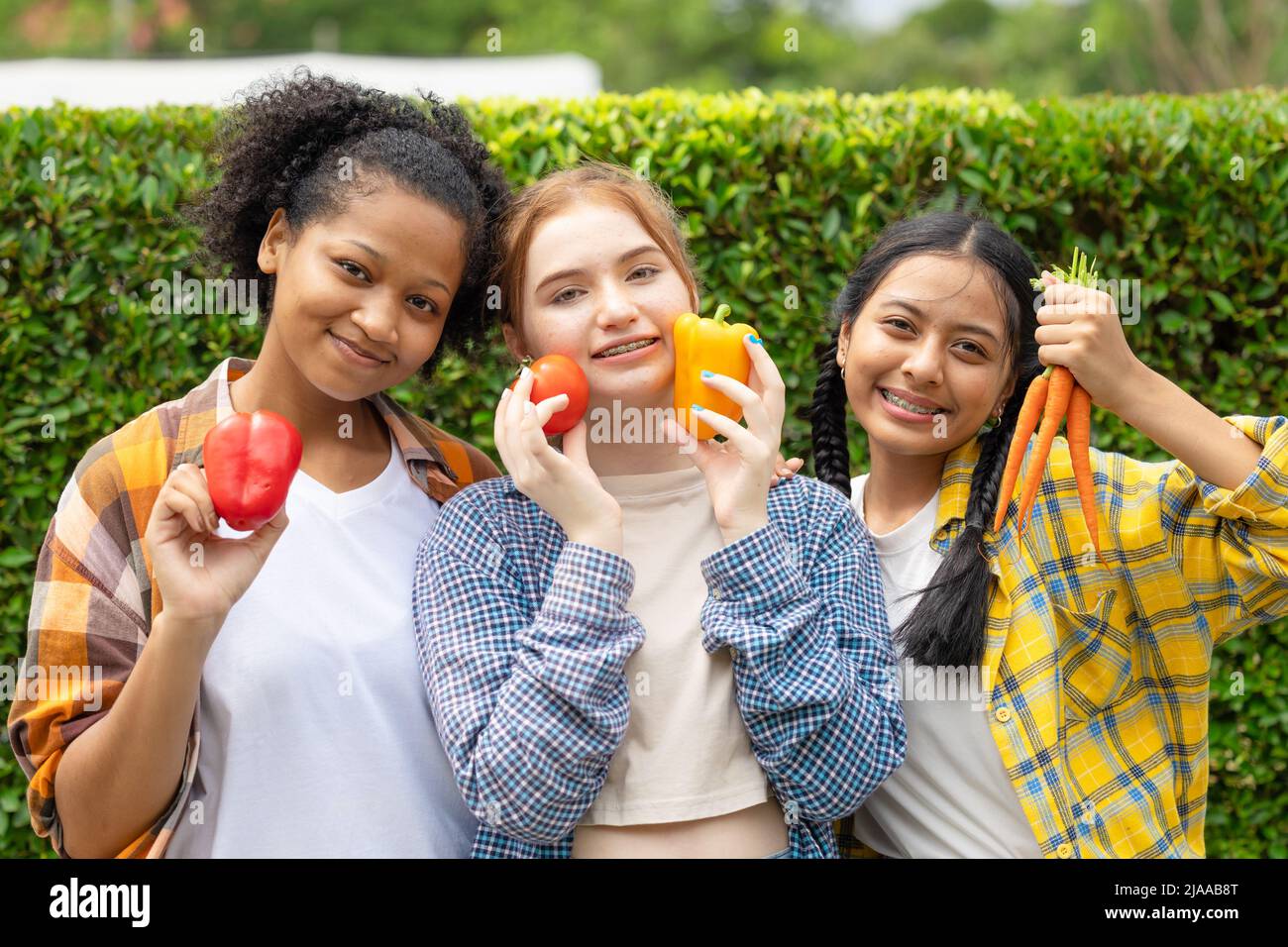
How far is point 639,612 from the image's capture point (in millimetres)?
2545

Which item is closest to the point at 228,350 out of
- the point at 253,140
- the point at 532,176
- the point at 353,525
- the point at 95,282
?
the point at 95,282

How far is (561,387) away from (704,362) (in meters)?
0.31

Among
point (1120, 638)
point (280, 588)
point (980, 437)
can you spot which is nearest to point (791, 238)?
point (980, 437)

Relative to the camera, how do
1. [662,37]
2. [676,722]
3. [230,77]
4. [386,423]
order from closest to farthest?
[676,722]
[386,423]
[230,77]
[662,37]

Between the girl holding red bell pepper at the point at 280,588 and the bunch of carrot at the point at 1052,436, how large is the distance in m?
1.28

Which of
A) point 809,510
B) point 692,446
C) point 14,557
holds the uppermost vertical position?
point 14,557

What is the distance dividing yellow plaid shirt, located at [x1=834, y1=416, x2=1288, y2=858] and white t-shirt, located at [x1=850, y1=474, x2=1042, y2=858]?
0.18 ft

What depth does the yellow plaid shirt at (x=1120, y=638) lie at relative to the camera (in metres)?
2.52

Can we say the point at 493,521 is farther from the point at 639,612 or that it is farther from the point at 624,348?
the point at 624,348

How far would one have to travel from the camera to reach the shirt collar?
262 centimetres

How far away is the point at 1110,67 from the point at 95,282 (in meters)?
20.6

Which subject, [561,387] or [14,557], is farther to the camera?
[14,557]

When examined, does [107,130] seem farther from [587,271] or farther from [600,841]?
[600,841]

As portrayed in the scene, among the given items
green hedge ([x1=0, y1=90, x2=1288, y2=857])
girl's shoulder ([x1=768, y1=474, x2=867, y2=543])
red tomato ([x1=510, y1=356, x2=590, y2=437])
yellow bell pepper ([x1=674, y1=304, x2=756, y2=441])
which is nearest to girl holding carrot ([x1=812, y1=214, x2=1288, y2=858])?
girl's shoulder ([x1=768, y1=474, x2=867, y2=543])
